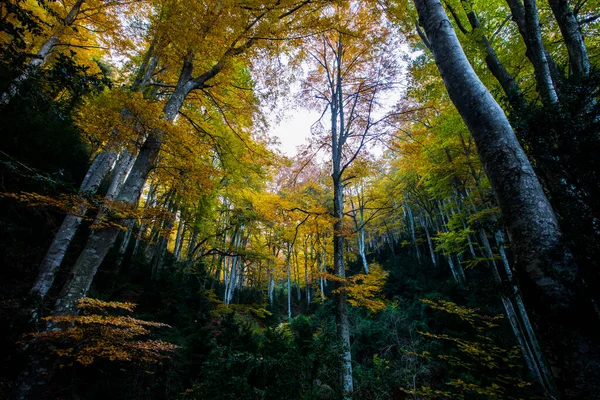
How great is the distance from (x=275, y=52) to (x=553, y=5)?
15.3 ft

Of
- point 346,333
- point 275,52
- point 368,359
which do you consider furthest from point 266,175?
point 368,359

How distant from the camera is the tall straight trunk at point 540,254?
120 centimetres

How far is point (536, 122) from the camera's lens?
7.61ft

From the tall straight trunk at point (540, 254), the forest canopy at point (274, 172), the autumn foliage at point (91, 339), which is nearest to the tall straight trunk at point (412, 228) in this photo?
the forest canopy at point (274, 172)

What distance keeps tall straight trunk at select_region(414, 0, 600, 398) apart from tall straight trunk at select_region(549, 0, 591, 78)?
8.80 ft

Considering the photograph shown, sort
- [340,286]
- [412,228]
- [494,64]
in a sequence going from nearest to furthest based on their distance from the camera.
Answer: [494,64] → [340,286] → [412,228]

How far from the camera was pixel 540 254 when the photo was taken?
4.56 feet

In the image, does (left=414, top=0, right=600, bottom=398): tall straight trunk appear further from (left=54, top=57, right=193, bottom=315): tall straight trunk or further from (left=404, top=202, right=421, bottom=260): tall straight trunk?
(left=404, top=202, right=421, bottom=260): tall straight trunk

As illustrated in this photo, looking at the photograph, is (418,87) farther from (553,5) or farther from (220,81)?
(220,81)

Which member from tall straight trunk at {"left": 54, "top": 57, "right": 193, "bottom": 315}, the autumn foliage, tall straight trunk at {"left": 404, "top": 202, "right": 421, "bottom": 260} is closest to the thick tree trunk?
the autumn foliage

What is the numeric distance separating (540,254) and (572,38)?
3999 millimetres

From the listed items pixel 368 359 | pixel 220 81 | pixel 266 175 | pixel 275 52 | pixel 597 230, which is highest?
pixel 275 52

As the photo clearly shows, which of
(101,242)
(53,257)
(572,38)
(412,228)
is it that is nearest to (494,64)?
(572,38)

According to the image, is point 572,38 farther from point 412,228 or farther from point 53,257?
point 412,228
